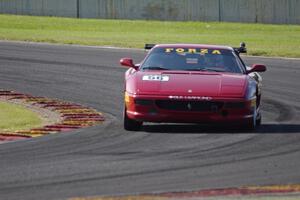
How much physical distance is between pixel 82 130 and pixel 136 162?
3188 mm

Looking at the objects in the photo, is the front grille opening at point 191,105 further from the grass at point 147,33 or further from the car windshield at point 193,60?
the grass at point 147,33

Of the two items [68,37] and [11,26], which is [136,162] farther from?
[11,26]

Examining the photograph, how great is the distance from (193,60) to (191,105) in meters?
1.40

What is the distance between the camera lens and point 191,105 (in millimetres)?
13969

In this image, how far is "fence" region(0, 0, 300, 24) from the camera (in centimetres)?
4953

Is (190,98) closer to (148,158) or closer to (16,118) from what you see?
(148,158)

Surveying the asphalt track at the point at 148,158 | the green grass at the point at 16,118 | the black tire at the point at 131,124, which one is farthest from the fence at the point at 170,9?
the black tire at the point at 131,124

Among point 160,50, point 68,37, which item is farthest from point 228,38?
point 160,50

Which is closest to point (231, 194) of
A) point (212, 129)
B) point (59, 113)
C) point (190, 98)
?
point (190, 98)

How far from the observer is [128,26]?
49.6 m

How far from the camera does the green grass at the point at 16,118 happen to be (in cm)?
1479

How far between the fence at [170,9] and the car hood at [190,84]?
114ft

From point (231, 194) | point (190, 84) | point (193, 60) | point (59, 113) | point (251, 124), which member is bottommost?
point (59, 113)

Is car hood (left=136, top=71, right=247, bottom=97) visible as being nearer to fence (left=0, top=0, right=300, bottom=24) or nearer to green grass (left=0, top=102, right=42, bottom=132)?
green grass (left=0, top=102, right=42, bottom=132)
